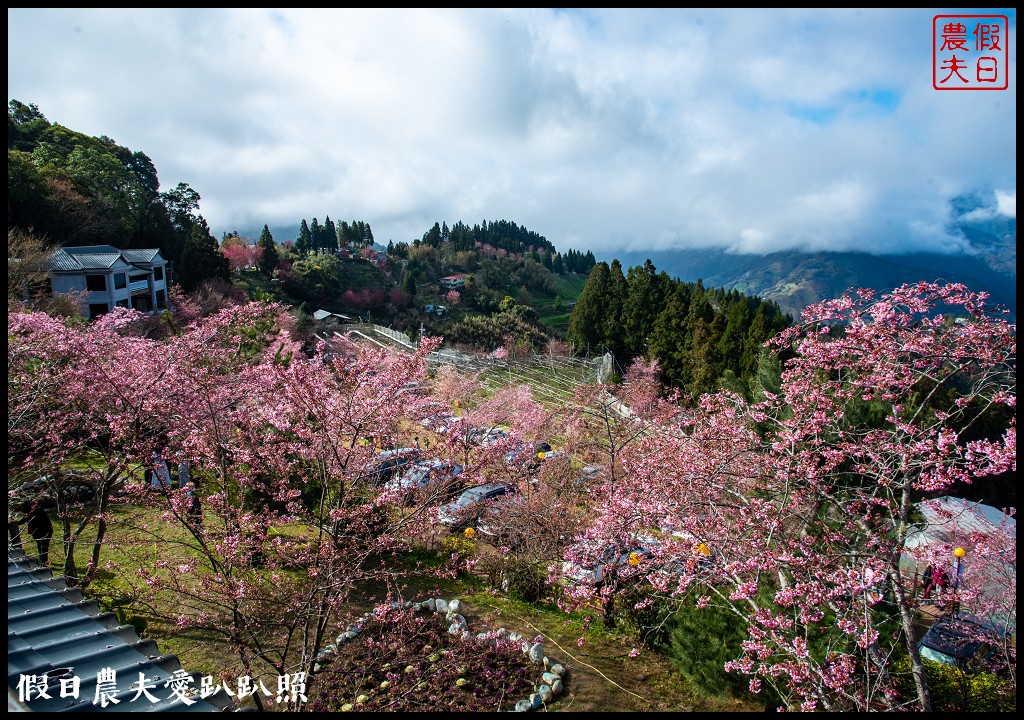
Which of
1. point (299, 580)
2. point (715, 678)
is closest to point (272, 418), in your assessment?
point (299, 580)

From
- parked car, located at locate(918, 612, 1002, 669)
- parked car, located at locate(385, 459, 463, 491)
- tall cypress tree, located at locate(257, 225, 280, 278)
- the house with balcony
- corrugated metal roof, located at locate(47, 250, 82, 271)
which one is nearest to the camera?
parked car, located at locate(918, 612, 1002, 669)

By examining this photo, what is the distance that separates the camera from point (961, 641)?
6535mm

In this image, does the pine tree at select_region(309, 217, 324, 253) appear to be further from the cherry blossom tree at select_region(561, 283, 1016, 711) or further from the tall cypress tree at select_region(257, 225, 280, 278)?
the cherry blossom tree at select_region(561, 283, 1016, 711)

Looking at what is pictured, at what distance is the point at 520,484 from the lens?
1129cm

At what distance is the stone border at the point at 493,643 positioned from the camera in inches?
254

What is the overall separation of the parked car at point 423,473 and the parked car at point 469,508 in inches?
26.9

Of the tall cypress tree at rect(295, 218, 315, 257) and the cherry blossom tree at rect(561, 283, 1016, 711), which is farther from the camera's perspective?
the tall cypress tree at rect(295, 218, 315, 257)

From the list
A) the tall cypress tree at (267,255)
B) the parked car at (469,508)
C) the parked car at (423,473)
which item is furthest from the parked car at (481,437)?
the tall cypress tree at (267,255)

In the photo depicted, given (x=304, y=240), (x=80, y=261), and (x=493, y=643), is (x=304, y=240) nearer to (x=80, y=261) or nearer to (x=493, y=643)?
(x=80, y=261)

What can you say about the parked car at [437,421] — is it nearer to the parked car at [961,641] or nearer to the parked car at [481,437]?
the parked car at [481,437]

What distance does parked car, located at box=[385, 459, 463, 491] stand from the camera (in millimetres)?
7443

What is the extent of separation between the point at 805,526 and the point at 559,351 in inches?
1071

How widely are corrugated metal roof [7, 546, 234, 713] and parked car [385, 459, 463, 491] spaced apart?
10.3ft

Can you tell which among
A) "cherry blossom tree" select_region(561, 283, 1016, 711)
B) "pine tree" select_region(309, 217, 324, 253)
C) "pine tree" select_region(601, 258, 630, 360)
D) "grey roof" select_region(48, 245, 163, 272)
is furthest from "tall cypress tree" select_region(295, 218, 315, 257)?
"cherry blossom tree" select_region(561, 283, 1016, 711)
